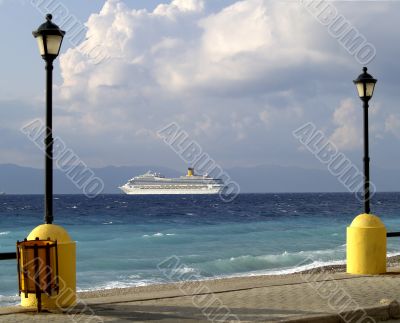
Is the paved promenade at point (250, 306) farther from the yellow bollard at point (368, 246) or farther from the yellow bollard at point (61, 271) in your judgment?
the yellow bollard at point (368, 246)

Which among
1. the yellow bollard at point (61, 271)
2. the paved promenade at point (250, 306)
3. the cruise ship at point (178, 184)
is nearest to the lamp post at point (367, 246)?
the paved promenade at point (250, 306)

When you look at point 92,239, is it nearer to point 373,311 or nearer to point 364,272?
point 364,272

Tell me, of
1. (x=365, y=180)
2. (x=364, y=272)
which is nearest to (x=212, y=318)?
(x=364, y=272)

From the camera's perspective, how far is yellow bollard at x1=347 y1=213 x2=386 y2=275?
480 inches

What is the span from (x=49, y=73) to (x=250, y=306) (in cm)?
442

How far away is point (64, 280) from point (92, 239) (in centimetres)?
3348

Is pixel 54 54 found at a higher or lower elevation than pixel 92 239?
higher

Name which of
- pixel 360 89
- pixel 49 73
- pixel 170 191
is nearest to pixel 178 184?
pixel 170 191

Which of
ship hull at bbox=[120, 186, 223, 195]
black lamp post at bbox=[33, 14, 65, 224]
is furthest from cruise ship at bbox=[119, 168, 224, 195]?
black lamp post at bbox=[33, 14, 65, 224]

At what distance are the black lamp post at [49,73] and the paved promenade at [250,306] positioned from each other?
5.11 feet

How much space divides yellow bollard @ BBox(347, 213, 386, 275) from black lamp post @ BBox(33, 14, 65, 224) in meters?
6.01

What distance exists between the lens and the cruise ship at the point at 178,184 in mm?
143375

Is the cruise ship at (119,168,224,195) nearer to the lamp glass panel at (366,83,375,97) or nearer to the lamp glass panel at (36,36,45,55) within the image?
the lamp glass panel at (366,83,375,97)

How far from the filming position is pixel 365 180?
12938mm
